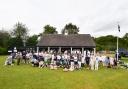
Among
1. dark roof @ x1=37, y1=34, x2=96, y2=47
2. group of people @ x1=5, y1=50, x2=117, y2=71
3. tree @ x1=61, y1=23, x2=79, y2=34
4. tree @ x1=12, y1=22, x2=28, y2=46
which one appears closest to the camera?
group of people @ x1=5, y1=50, x2=117, y2=71

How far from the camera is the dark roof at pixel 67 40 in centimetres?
6562

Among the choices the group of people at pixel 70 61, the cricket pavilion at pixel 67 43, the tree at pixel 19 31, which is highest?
the tree at pixel 19 31

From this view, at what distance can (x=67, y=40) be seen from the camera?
67188mm

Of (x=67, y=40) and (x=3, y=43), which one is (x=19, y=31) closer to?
(x=3, y=43)

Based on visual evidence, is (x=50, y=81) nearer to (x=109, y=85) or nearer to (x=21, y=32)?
(x=109, y=85)

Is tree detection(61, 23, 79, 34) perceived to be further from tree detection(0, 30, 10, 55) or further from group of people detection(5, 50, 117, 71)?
group of people detection(5, 50, 117, 71)

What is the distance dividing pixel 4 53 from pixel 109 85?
54.0 metres

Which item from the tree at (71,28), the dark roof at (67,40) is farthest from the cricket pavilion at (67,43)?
the tree at (71,28)

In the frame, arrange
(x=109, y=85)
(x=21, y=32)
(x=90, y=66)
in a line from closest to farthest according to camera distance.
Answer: (x=109, y=85) → (x=90, y=66) → (x=21, y=32)

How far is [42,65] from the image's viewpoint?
1414 inches

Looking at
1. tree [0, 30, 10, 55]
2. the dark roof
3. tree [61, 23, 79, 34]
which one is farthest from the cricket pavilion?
tree [61, 23, 79, 34]

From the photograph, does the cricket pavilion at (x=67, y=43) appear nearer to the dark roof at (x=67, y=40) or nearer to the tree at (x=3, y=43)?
the dark roof at (x=67, y=40)

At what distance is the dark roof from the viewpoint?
65625 mm

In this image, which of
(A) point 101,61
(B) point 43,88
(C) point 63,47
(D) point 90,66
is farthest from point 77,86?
(C) point 63,47
